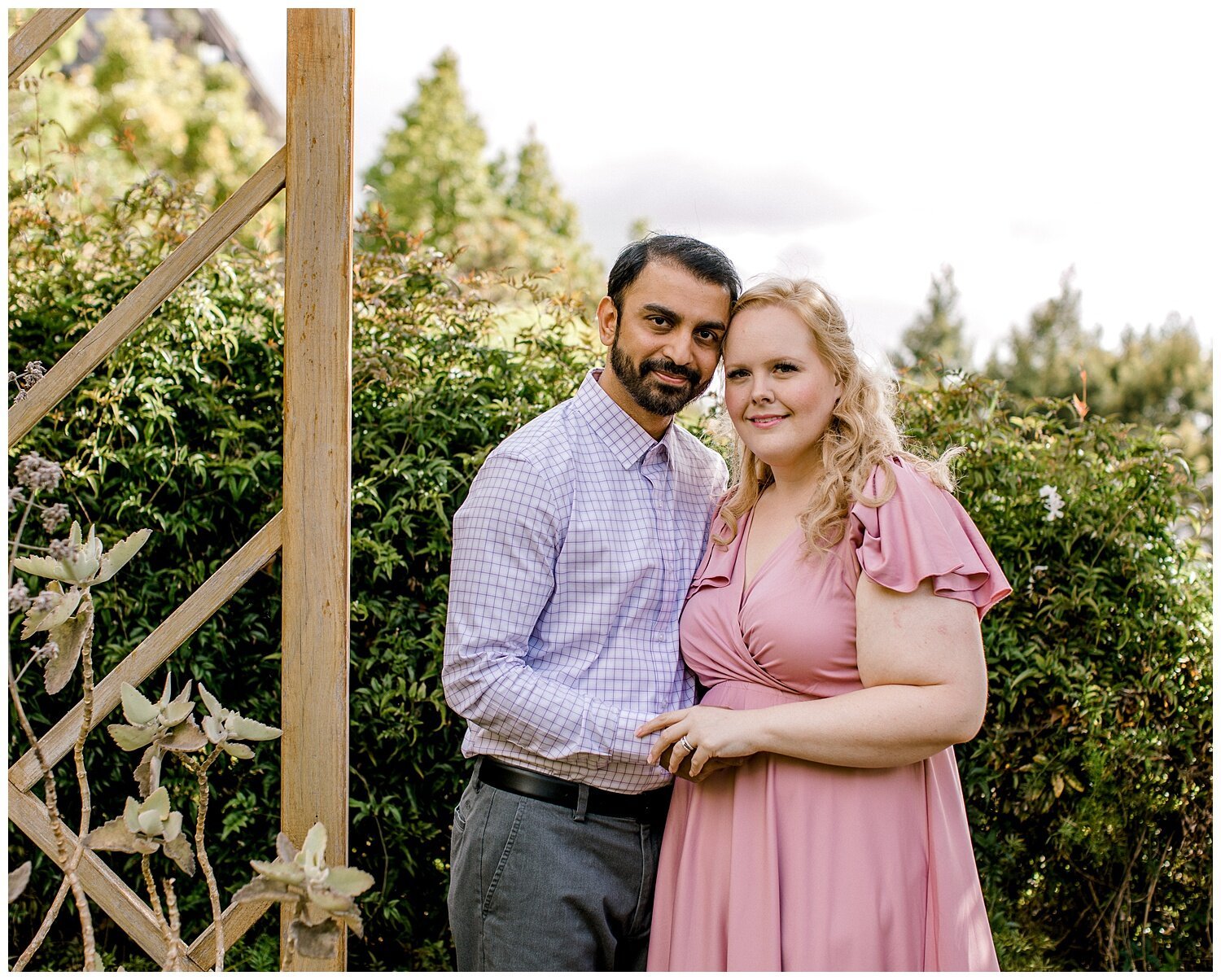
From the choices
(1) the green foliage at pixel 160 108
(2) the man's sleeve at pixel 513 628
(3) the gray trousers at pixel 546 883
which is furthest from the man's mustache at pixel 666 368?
(1) the green foliage at pixel 160 108

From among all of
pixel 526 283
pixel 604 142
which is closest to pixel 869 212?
pixel 604 142

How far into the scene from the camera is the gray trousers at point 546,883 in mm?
1929

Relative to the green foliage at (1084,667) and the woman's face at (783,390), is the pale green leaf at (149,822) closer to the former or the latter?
the woman's face at (783,390)

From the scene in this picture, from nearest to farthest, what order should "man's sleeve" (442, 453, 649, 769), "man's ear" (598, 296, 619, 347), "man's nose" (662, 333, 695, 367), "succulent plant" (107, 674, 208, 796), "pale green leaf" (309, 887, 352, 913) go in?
"pale green leaf" (309, 887, 352, 913), "succulent plant" (107, 674, 208, 796), "man's sleeve" (442, 453, 649, 769), "man's nose" (662, 333, 695, 367), "man's ear" (598, 296, 619, 347)

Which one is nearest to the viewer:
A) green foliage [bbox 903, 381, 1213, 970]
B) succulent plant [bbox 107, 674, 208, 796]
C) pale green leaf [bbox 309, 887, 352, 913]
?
pale green leaf [bbox 309, 887, 352, 913]

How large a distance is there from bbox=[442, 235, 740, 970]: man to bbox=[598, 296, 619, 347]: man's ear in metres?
0.08

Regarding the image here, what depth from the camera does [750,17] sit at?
1975 mm

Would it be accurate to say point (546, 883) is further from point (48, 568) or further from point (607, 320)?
point (607, 320)

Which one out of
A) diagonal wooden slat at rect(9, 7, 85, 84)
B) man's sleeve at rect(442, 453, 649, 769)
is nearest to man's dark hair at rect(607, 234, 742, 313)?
man's sleeve at rect(442, 453, 649, 769)

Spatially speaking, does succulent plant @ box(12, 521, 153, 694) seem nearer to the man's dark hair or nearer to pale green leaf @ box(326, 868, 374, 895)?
pale green leaf @ box(326, 868, 374, 895)

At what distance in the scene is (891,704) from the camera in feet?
5.70

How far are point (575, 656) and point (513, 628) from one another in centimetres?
14

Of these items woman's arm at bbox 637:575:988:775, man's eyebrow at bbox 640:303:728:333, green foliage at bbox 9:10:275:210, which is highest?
green foliage at bbox 9:10:275:210

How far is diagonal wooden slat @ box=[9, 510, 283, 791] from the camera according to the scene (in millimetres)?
1771
